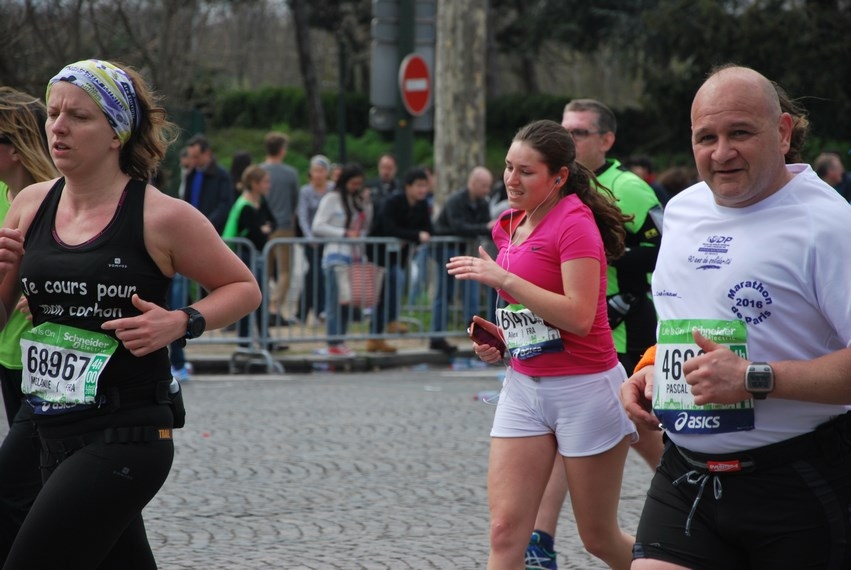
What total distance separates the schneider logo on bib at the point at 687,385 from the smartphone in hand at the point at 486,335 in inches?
56.8

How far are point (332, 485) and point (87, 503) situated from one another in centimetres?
402

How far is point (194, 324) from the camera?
3.59m

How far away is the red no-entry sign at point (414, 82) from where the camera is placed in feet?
51.8

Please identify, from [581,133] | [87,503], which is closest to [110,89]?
[87,503]

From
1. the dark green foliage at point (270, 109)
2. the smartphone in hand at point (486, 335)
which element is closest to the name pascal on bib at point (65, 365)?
the smartphone in hand at point (486, 335)

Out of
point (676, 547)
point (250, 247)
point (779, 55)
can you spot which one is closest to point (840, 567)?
point (676, 547)

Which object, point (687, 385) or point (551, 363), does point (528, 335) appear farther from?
point (687, 385)

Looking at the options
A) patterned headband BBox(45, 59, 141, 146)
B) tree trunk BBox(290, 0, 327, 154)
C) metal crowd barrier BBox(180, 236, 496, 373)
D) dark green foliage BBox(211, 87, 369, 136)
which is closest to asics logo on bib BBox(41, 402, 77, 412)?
patterned headband BBox(45, 59, 141, 146)

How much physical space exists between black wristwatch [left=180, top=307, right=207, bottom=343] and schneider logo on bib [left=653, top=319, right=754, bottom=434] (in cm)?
122

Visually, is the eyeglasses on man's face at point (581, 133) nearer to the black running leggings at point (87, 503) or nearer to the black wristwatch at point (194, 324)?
the black wristwatch at point (194, 324)

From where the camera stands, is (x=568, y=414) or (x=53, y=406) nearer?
(x=53, y=406)

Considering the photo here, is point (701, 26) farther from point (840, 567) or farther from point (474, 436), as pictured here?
point (840, 567)

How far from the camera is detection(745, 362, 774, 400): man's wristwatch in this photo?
3070 millimetres

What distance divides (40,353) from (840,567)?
2138 millimetres
